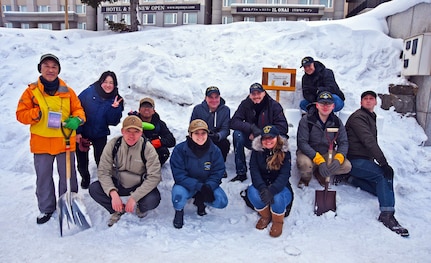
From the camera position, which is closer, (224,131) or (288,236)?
(288,236)

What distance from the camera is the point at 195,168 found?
3.96 meters

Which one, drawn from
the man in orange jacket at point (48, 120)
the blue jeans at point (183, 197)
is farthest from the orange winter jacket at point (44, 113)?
the blue jeans at point (183, 197)

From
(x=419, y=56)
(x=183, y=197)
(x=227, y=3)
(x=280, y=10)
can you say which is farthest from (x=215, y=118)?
(x=227, y=3)

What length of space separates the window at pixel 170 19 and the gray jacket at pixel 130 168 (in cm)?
2396

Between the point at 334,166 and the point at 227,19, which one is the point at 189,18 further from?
the point at 334,166

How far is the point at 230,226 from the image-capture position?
397 centimetres

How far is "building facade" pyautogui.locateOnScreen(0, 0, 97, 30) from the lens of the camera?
29469 mm

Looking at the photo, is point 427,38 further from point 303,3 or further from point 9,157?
point 303,3

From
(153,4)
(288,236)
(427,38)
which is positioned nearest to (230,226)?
(288,236)

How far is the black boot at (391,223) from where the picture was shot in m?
3.77

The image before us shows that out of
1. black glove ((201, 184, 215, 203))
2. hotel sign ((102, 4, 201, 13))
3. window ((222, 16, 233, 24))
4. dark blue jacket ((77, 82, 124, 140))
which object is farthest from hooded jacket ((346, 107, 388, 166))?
window ((222, 16, 233, 24))

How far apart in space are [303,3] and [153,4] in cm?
1305

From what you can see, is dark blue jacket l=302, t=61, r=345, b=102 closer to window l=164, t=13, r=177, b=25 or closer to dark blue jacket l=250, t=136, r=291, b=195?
dark blue jacket l=250, t=136, r=291, b=195

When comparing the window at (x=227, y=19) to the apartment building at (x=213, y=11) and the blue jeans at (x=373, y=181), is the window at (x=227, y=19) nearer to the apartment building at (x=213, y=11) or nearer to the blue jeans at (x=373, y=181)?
the apartment building at (x=213, y=11)
